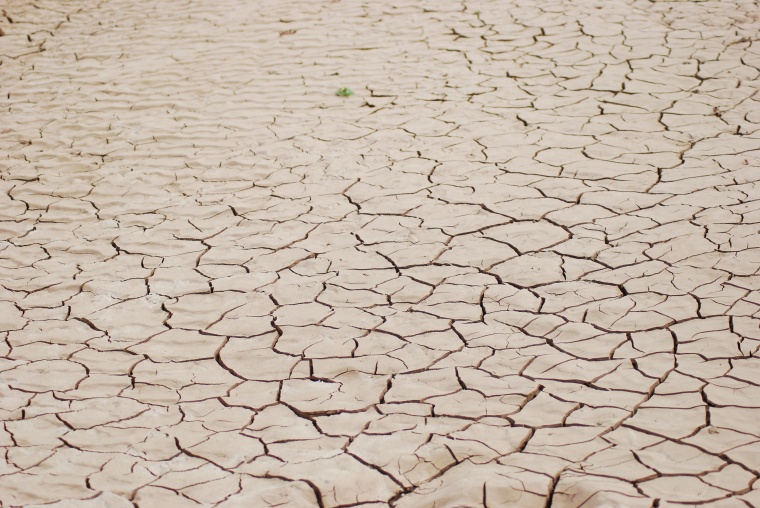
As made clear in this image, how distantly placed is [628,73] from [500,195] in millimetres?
1711

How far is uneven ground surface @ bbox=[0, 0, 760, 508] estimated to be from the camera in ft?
6.79

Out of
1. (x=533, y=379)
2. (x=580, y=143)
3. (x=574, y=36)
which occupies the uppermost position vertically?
(x=574, y=36)

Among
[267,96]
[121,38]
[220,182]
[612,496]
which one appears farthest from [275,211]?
[121,38]

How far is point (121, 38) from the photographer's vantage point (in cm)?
603

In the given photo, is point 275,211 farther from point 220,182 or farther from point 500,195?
point 500,195

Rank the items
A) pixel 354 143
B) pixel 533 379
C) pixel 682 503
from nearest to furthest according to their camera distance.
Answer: pixel 682 503, pixel 533 379, pixel 354 143

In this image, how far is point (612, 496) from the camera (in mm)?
1833

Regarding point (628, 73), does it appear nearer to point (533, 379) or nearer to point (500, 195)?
point (500, 195)

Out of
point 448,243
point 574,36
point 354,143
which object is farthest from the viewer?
point 574,36

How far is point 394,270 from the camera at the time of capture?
3.03 m

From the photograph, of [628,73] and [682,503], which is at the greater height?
[628,73]

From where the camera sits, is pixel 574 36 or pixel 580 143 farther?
pixel 574 36

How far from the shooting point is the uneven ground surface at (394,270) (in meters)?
2.07

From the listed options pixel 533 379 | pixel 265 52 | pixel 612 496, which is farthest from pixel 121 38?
pixel 612 496
